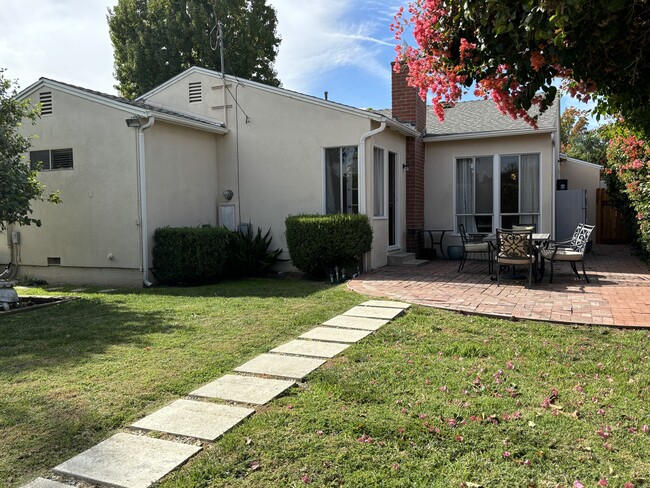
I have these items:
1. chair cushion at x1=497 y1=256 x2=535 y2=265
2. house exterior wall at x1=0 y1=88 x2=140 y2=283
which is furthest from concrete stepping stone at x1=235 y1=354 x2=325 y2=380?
house exterior wall at x1=0 y1=88 x2=140 y2=283

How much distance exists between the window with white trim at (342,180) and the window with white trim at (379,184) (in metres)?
0.67

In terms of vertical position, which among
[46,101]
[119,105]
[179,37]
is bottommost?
[119,105]

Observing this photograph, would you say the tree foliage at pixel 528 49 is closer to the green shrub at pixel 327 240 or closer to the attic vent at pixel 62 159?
the green shrub at pixel 327 240

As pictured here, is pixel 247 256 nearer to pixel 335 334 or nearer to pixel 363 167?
pixel 363 167

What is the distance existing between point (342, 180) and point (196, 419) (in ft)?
26.1

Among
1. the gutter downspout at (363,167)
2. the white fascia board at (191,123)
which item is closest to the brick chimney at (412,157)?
the gutter downspout at (363,167)

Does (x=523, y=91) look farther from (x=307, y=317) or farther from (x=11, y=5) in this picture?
(x=11, y=5)

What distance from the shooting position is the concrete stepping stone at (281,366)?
4.30 m

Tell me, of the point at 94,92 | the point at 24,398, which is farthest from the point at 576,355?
the point at 94,92

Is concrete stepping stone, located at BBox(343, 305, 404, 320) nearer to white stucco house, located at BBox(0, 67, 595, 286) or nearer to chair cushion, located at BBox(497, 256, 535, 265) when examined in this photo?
chair cushion, located at BBox(497, 256, 535, 265)

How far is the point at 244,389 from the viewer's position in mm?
3953

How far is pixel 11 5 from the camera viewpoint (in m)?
8.59

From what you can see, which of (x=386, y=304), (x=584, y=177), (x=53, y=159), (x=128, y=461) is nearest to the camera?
(x=128, y=461)

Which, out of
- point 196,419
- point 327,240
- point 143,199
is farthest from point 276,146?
point 196,419
